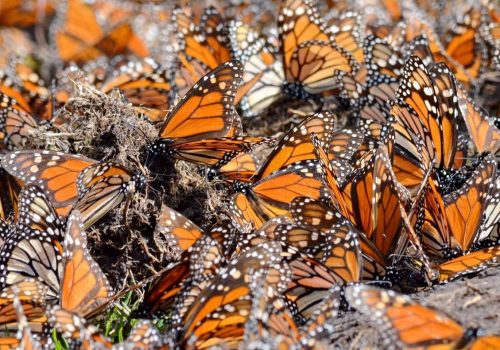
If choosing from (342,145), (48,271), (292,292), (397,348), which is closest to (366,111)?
(342,145)

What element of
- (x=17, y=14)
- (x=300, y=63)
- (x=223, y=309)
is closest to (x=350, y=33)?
(x=300, y=63)

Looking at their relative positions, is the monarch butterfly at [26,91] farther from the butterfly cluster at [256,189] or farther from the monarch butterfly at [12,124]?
the monarch butterfly at [12,124]

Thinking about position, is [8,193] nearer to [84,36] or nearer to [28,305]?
[28,305]

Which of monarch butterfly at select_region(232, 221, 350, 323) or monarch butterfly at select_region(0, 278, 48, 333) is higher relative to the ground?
monarch butterfly at select_region(0, 278, 48, 333)

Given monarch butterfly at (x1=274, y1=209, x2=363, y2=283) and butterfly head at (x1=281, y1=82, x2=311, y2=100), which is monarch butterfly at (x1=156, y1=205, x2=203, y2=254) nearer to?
monarch butterfly at (x1=274, y1=209, x2=363, y2=283)

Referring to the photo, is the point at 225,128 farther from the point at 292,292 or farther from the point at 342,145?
the point at 292,292

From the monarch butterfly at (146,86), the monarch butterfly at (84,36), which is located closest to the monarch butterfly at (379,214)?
the monarch butterfly at (146,86)

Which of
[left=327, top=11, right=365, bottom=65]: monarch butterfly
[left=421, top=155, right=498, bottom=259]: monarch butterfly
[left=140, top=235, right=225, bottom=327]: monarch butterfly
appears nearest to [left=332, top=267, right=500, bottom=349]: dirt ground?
[left=421, top=155, right=498, bottom=259]: monarch butterfly

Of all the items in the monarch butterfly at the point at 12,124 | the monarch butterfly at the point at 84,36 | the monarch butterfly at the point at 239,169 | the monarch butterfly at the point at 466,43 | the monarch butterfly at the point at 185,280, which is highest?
the monarch butterfly at the point at 84,36
